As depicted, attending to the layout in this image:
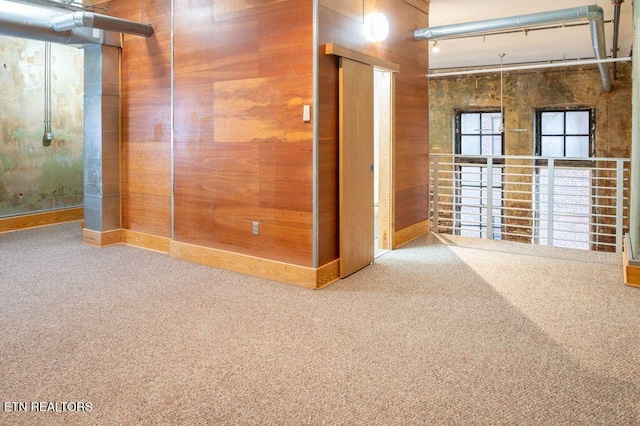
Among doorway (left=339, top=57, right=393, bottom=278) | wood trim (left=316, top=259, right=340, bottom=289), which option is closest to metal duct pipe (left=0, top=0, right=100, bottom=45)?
doorway (left=339, top=57, right=393, bottom=278)

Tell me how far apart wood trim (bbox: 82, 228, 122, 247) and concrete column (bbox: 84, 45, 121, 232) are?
0.15ft

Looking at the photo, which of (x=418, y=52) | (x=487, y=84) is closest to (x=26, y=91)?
(x=418, y=52)

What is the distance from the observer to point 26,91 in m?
6.53

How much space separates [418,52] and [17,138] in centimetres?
518

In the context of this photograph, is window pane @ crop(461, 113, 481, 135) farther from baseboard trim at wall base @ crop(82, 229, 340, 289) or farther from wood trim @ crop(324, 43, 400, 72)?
baseboard trim at wall base @ crop(82, 229, 340, 289)

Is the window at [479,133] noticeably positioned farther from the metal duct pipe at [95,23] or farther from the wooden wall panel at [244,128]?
the metal duct pipe at [95,23]

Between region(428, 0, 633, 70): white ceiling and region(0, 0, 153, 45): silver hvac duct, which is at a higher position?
region(428, 0, 633, 70): white ceiling

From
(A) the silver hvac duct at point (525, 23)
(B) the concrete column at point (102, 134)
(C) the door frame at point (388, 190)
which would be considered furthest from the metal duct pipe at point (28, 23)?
(A) the silver hvac duct at point (525, 23)

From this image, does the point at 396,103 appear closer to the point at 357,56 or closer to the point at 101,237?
the point at 357,56

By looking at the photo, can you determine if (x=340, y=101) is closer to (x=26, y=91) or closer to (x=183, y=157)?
(x=183, y=157)

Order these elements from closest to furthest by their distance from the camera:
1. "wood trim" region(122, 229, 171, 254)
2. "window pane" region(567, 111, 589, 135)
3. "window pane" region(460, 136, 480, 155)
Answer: "wood trim" region(122, 229, 171, 254) < "window pane" region(567, 111, 589, 135) < "window pane" region(460, 136, 480, 155)

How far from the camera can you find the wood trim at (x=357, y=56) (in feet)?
12.9

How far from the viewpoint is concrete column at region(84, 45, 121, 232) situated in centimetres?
543

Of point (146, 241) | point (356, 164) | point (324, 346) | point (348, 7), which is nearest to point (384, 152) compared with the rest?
point (356, 164)
